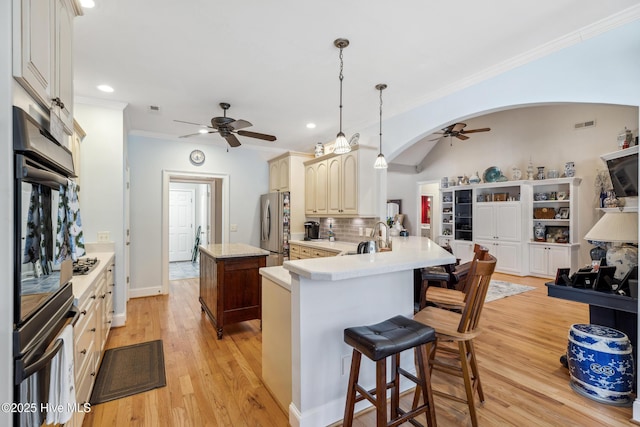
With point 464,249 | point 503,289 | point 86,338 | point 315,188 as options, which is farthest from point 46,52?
point 464,249

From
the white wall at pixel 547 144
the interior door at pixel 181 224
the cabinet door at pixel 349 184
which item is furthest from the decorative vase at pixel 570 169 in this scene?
the interior door at pixel 181 224

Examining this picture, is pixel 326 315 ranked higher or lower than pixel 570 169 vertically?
lower

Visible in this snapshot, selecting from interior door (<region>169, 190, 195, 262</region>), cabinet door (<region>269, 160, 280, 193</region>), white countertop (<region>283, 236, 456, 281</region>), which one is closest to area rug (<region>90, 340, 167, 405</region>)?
white countertop (<region>283, 236, 456, 281</region>)

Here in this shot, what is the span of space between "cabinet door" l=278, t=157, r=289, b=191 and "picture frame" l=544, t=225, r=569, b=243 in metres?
5.45

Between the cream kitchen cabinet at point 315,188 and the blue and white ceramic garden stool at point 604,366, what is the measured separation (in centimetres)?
347

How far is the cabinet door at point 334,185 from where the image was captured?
4.62m

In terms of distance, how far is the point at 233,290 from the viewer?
3.32m

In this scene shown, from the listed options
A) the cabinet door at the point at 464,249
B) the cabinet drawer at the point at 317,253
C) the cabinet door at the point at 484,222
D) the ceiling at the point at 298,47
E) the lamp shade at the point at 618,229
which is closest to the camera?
the ceiling at the point at 298,47

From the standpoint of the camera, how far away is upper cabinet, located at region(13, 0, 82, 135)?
102 centimetres

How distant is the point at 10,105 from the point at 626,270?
147 inches

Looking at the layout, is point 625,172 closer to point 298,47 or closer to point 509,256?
point 298,47

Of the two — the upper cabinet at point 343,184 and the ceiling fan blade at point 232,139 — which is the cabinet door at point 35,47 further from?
the upper cabinet at point 343,184

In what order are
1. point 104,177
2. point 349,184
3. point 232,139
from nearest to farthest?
1. point 104,177
2. point 232,139
3. point 349,184

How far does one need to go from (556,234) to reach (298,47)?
6402mm
